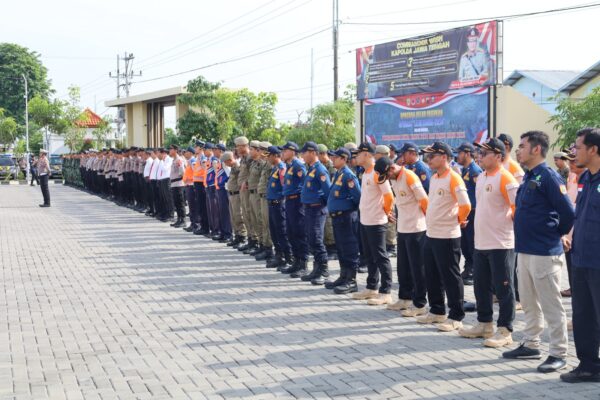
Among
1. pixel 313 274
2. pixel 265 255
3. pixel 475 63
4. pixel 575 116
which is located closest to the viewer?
pixel 313 274

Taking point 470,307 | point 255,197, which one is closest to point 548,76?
point 255,197

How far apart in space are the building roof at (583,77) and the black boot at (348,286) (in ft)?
80.0

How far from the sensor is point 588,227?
18.9ft

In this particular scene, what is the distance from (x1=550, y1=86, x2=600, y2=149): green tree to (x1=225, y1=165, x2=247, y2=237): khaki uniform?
10600 mm

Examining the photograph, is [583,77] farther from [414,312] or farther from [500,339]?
[500,339]

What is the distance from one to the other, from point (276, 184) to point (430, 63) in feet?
43.4

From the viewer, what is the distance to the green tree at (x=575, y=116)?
21.2 meters

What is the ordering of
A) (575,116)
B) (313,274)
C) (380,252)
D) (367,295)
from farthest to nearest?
1. (575,116)
2. (313,274)
3. (367,295)
4. (380,252)

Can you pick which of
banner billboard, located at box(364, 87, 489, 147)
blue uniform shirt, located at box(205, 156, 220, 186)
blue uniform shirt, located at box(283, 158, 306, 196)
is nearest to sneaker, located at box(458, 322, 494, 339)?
blue uniform shirt, located at box(283, 158, 306, 196)

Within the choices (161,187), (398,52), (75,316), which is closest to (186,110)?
(398,52)

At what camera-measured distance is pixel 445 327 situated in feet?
25.4

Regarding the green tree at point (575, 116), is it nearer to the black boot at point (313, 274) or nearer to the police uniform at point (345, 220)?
the black boot at point (313, 274)

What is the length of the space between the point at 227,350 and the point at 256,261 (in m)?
5.87

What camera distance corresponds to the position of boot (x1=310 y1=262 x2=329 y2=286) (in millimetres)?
10640
